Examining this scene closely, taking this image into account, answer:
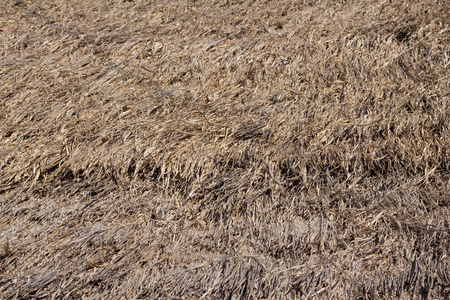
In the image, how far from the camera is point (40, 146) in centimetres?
222

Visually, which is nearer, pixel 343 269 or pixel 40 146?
pixel 343 269

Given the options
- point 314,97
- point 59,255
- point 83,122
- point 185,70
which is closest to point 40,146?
point 83,122

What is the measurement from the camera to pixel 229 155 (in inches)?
84.4

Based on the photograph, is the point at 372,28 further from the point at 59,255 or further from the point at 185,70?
the point at 59,255

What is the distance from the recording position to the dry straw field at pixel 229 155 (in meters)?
1.78

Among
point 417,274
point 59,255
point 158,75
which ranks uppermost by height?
point 158,75

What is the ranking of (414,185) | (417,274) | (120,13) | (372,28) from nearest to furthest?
1. (417,274)
2. (414,185)
3. (372,28)
4. (120,13)

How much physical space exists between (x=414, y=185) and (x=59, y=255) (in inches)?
70.4

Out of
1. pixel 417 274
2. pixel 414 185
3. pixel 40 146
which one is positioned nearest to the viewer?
pixel 417 274

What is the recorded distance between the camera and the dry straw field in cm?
178

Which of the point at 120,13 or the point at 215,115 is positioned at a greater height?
the point at 120,13

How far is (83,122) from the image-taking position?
2281mm

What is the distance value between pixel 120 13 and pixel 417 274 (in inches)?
103

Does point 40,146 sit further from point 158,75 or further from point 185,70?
point 185,70
